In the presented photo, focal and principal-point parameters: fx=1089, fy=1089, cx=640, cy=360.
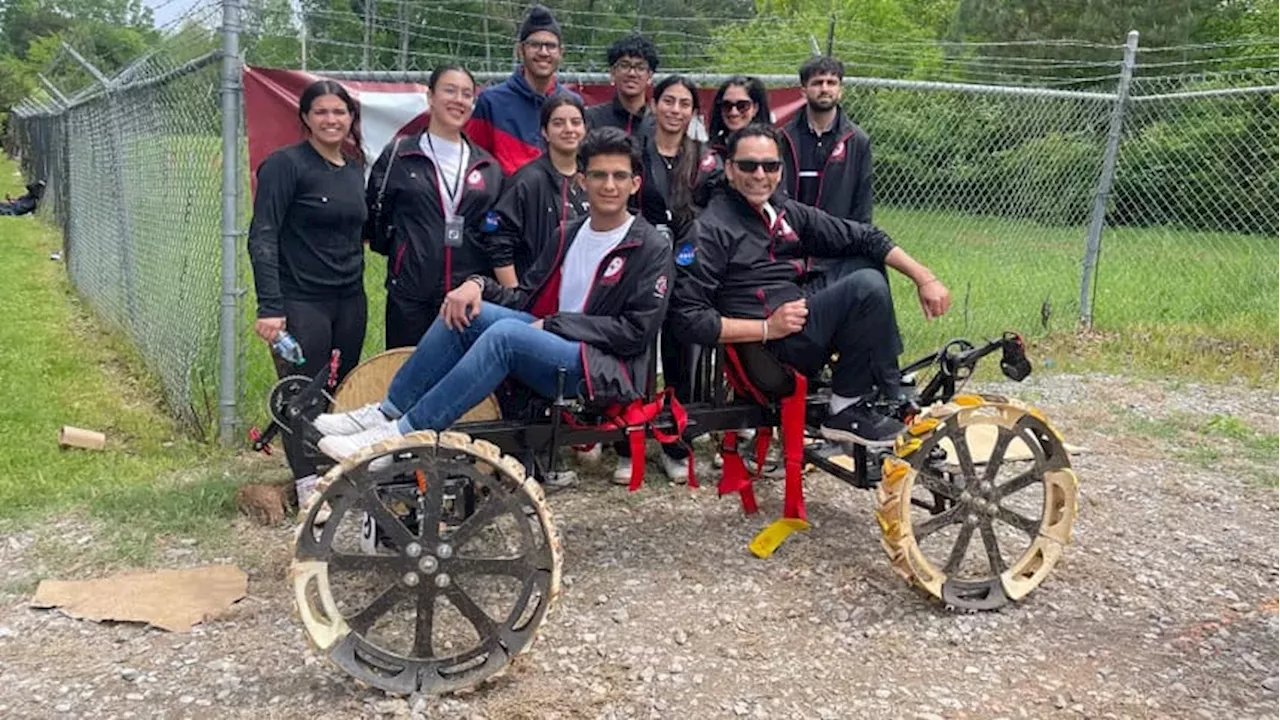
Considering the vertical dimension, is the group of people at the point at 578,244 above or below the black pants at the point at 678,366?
above

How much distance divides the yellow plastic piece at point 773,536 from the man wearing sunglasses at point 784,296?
17.7 inches

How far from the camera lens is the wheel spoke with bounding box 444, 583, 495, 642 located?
10.7ft

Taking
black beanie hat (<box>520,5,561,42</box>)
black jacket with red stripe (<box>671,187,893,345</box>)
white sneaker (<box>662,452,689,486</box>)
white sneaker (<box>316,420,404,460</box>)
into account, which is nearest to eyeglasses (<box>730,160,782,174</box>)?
black jacket with red stripe (<box>671,187,893,345</box>)

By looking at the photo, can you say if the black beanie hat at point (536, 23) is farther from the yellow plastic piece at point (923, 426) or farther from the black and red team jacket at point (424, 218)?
the yellow plastic piece at point (923, 426)

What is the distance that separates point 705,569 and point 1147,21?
25.6 m

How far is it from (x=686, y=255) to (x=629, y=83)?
1306 millimetres

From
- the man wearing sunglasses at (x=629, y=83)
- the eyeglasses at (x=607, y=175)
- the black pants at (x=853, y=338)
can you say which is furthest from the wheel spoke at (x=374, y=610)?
the man wearing sunglasses at (x=629, y=83)

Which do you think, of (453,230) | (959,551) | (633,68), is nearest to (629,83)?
(633,68)

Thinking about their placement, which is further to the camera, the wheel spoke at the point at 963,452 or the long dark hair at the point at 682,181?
the long dark hair at the point at 682,181

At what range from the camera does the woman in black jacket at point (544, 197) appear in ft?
14.8

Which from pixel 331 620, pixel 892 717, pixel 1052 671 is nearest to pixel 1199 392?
pixel 1052 671

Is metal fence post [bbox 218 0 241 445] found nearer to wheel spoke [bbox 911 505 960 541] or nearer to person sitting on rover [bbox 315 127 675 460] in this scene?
person sitting on rover [bbox 315 127 675 460]

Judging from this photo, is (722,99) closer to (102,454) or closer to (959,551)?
(959,551)

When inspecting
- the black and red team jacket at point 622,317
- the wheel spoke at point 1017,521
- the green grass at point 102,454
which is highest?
the black and red team jacket at point 622,317
